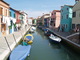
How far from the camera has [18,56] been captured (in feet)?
36.1

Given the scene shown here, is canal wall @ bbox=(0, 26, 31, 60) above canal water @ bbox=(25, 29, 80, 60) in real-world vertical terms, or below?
above

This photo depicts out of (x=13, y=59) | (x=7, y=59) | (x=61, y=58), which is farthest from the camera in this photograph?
(x=61, y=58)

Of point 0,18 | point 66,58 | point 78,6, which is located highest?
point 78,6

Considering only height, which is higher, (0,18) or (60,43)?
(0,18)

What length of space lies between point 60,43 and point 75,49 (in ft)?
23.5

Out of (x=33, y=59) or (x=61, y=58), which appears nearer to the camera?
(x=33, y=59)

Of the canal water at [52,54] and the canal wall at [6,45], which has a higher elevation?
the canal wall at [6,45]

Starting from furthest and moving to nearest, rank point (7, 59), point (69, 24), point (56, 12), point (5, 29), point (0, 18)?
point (56, 12)
point (69, 24)
point (5, 29)
point (0, 18)
point (7, 59)

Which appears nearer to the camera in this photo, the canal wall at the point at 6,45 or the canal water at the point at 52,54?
the canal wall at the point at 6,45

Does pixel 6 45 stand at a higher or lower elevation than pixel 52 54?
higher

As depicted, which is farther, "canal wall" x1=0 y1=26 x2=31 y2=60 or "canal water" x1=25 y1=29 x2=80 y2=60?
"canal water" x1=25 y1=29 x2=80 y2=60

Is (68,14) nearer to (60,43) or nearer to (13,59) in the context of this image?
(60,43)

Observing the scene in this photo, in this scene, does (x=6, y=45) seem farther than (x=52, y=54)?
No

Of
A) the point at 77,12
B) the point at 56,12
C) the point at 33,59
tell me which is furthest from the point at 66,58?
the point at 56,12
